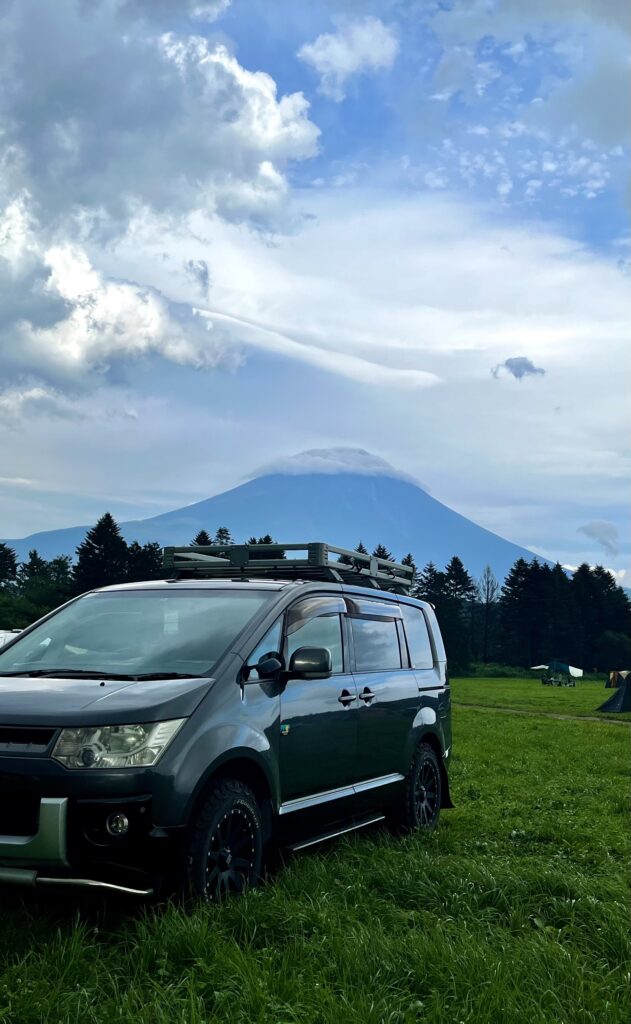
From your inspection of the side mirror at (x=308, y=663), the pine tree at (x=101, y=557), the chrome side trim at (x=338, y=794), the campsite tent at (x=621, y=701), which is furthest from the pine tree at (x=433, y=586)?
the side mirror at (x=308, y=663)

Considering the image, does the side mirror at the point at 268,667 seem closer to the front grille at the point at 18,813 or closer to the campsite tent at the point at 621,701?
the front grille at the point at 18,813

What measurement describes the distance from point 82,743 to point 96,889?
0.67 m

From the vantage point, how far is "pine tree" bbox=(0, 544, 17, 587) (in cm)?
8834

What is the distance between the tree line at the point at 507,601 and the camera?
87188mm

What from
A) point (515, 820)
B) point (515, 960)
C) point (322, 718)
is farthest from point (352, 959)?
point (515, 820)

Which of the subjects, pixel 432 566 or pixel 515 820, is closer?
pixel 515 820

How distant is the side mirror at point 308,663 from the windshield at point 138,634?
389 millimetres

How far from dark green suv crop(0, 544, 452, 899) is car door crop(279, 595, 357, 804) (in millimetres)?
15

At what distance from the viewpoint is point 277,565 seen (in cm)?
794

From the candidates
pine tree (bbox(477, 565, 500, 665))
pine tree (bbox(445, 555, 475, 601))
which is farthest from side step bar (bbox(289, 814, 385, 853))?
pine tree (bbox(477, 565, 500, 665))

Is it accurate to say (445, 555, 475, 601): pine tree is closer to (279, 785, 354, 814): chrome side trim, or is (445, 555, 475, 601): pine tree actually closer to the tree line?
the tree line

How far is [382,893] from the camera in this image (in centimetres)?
577

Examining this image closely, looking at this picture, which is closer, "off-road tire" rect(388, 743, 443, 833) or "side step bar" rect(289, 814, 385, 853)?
"side step bar" rect(289, 814, 385, 853)

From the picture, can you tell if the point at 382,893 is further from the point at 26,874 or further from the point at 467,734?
the point at 467,734
